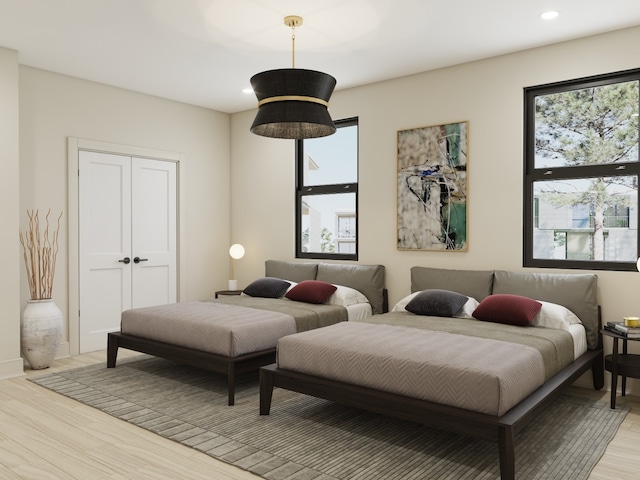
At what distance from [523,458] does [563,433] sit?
530mm

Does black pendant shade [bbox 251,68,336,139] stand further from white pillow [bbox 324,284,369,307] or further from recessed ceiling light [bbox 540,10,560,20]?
white pillow [bbox 324,284,369,307]

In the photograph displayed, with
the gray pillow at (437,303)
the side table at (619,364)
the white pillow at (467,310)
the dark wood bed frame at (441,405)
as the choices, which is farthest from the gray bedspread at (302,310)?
the side table at (619,364)

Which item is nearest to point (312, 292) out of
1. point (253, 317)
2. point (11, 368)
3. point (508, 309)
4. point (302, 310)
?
point (302, 310)

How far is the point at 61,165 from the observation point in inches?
195

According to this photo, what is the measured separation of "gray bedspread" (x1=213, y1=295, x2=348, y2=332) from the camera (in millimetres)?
4297

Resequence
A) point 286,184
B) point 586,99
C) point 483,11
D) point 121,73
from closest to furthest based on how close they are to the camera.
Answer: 1. point 483,11
2. point 586,99
3. point 121,73
4. point 286,184

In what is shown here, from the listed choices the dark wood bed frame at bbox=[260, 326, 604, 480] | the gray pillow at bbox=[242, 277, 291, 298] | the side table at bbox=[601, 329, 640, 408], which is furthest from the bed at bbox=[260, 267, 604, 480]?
the gray pillow at bbox=[242, 277, 291, 298]

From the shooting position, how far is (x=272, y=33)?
13.0ft

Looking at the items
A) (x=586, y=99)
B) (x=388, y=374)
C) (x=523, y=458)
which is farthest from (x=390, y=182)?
(x=523, y=458)

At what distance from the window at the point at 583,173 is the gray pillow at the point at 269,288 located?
2322 mm

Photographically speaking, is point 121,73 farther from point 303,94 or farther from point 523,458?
point 523,458

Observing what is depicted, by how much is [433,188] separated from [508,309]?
1.51 m

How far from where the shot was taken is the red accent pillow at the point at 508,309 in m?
3.71

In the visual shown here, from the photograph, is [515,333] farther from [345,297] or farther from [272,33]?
[272,33]
